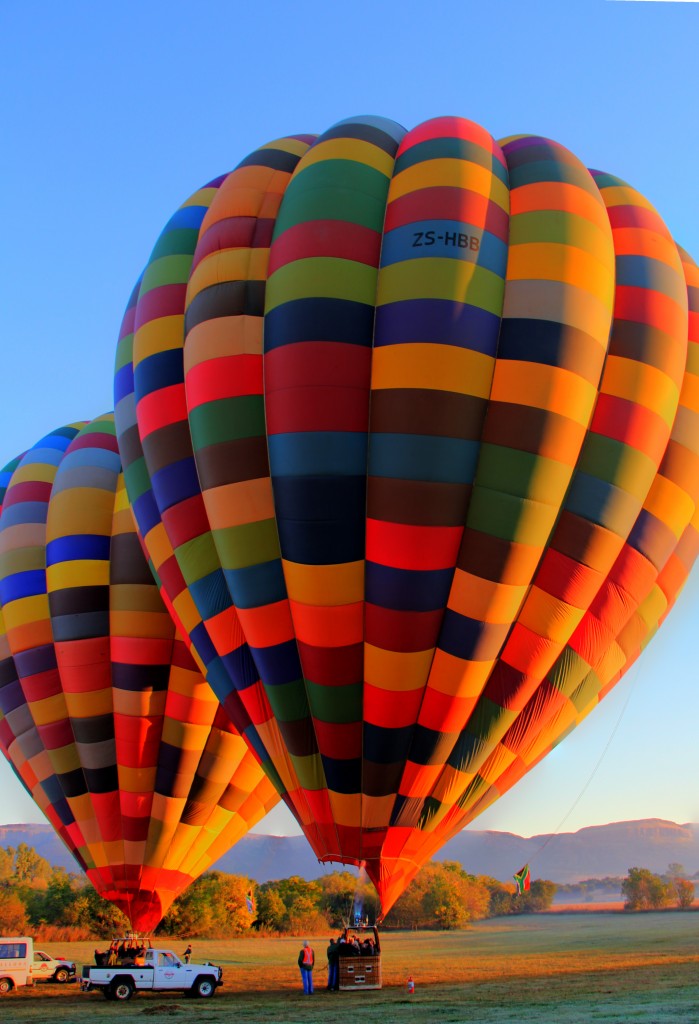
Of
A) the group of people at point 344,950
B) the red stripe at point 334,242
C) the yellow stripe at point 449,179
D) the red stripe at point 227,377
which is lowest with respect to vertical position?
the group of people at point 344,950

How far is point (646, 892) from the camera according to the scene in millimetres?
54656

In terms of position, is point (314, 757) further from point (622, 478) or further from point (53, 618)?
point (53, 618)

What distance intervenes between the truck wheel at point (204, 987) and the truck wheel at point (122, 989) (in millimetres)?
904

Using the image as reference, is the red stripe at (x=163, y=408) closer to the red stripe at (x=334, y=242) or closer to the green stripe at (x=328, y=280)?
the green stripe at (x=328, y=280)

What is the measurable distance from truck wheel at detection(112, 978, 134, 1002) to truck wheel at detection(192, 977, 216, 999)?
0.90 meters

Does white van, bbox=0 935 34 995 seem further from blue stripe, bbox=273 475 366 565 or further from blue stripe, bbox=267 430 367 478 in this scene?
blue stripe, bbox=267 430 367 478

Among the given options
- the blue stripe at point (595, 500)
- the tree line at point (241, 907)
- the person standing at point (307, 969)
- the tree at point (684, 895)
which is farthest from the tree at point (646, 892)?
the blue stripe at point (595, 500)

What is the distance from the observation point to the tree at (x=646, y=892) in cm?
5362

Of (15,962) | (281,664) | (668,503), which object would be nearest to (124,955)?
(15,962)

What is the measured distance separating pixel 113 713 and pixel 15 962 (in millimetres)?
5263

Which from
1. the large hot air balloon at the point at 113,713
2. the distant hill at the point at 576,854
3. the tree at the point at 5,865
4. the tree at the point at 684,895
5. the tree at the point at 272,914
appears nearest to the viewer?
the large hot air balloon at the point at 113,713

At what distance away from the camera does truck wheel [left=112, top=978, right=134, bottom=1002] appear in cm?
1291

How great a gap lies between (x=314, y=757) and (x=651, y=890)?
170 ft

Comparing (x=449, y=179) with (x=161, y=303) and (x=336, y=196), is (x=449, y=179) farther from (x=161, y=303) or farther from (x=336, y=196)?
(x=161, y=303)
